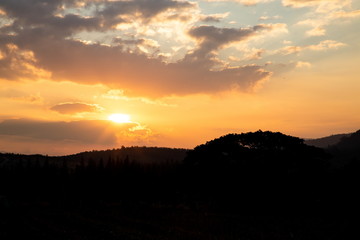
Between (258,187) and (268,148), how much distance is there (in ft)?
20.4

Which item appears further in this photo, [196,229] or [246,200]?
[246,200]

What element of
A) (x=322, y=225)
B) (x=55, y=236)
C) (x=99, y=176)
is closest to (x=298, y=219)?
(x=322, y=225)

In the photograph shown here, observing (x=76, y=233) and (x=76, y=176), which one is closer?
(x=76, y=233)

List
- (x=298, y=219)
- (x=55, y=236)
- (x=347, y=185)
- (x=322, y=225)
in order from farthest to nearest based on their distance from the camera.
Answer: (x=347, y=185), (x=298, y=219), (x=322, y=225), (x=55, y=236)

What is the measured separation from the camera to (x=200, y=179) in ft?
167

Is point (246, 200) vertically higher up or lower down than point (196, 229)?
higher up

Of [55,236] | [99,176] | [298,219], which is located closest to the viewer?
[55,236]

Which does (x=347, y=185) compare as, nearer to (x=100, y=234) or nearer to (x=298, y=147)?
(x=298, y=147)

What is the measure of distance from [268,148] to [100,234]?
2993 centimetres

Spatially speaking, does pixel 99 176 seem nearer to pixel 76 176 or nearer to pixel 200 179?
pixel 76 176

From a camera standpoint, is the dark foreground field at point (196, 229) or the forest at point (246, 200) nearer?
the dark foreground field at point (196, 229)

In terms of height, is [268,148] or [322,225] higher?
[268,148]

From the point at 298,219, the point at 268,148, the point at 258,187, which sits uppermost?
the point at 268,148

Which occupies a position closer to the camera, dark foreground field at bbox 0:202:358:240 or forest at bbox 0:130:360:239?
dark foreground field at bbox 0:202:358:240
